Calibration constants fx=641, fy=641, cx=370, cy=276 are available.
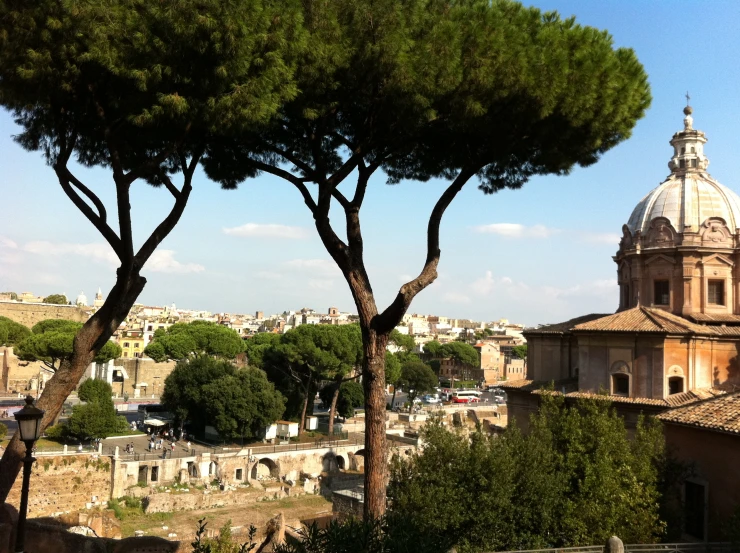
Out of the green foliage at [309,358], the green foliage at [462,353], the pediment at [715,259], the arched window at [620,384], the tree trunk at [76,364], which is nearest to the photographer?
the tree trunk at [76,364]

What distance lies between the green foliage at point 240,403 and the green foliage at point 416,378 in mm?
17884

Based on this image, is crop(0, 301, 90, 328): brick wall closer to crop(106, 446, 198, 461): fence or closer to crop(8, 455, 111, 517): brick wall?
crop(106, 446, 198, 461): fence

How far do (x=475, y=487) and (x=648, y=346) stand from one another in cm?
929

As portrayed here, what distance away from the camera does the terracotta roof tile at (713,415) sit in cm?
938

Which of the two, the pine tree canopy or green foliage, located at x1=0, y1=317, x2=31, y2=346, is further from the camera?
green foliage, located at x1=0, y1=317, x2=31, y2=346

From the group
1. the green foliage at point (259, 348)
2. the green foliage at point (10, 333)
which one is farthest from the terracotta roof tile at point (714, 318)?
the green foliage at point (10, 333)

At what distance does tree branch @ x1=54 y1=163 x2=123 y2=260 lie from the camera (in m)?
6.98

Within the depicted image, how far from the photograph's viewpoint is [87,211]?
23.0ft

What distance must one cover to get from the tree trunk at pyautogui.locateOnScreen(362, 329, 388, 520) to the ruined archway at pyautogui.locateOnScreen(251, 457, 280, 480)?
64.4 ft

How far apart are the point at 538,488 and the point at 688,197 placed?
14.1 m

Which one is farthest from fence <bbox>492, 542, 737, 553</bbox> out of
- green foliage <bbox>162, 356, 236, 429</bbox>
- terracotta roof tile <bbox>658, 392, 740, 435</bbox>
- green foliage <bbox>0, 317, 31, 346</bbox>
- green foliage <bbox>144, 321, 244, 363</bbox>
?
green foliage <bbox>0, 317, 31, 346</bbox>

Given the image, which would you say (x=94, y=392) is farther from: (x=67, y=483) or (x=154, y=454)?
(x=67, y=483)

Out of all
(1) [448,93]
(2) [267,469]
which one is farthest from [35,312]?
(1) [448,93]

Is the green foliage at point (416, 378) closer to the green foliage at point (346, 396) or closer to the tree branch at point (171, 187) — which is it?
the green foliage at point (346, 396)
